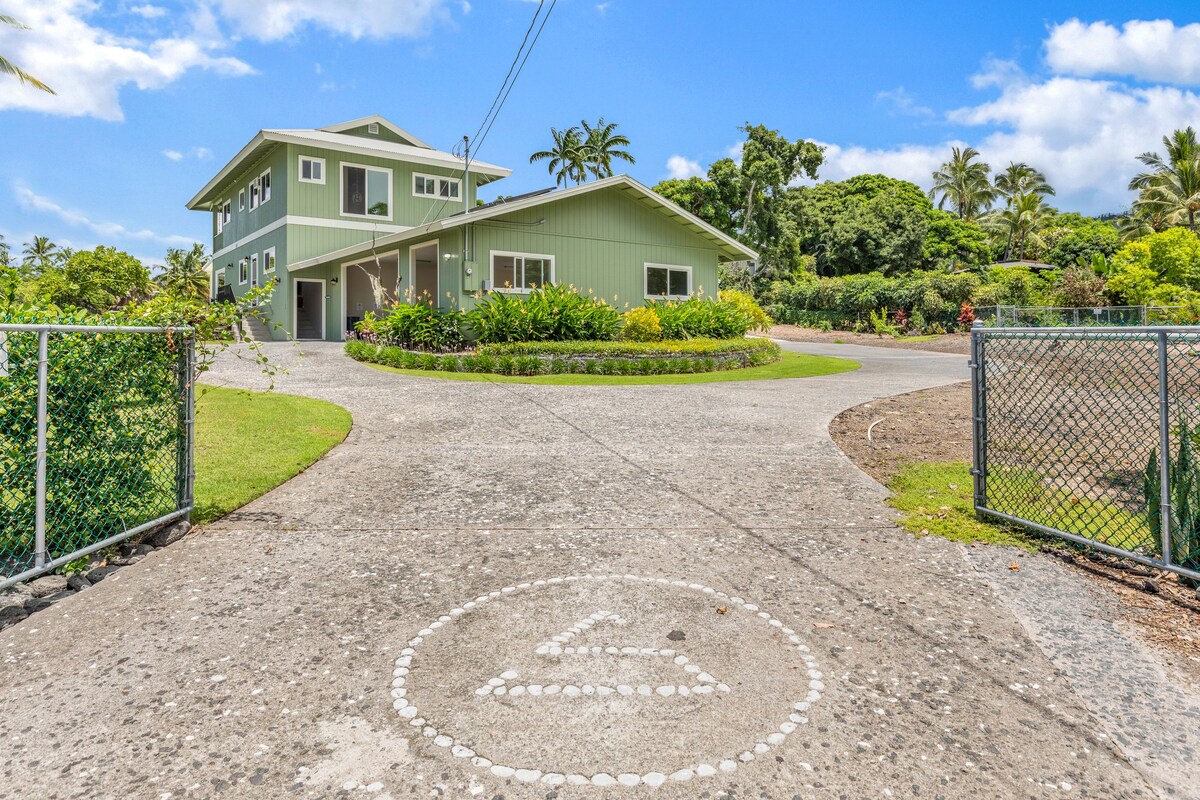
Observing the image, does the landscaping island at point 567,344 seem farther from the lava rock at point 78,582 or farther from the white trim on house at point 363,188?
the lava rock at point 78,582

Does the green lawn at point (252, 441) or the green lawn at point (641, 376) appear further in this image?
the green lawn at point (641, 376)

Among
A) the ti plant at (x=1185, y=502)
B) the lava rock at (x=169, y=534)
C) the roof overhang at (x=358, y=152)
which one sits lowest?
the lava rock at (x=169, y=534)

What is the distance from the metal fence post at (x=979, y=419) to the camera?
16.2 ft

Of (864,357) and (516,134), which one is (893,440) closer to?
(516,134)

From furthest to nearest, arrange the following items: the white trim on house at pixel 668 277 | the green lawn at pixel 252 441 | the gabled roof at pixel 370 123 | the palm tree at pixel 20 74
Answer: the gabled roof at pixel 370 123
the white trim on house at pixel 668 277
the palm tree at pixel 20 74
the green lawn at pixel 252 441

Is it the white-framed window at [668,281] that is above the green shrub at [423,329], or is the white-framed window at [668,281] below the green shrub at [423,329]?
above

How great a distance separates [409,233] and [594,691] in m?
17.6

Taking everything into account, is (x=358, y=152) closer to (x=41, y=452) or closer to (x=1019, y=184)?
(x=41, y=452)

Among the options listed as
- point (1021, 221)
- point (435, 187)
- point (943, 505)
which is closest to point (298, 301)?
point (435, 187)

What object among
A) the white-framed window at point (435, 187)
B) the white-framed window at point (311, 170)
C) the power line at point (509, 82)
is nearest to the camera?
the power line at point (509, 82)

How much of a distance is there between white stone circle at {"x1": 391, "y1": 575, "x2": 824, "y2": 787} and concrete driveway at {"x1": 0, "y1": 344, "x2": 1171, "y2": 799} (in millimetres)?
10

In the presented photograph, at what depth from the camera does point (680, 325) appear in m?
19.2

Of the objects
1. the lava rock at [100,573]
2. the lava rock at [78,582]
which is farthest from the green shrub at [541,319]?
the lava rock at [78,582]

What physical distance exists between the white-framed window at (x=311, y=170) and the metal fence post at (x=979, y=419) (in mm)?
23561
